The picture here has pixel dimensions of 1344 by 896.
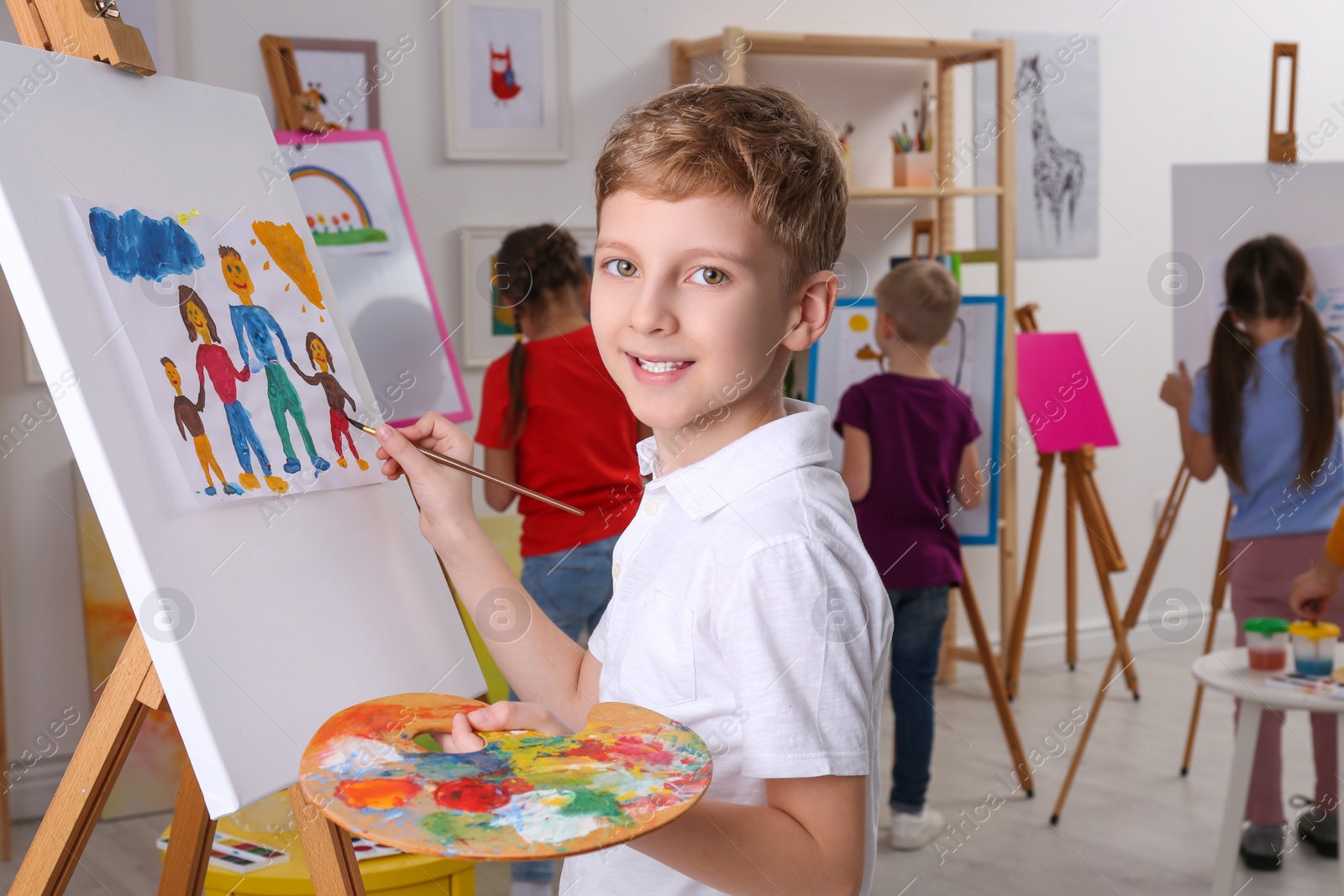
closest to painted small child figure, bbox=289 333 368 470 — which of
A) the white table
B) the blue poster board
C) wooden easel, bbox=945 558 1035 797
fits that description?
the white table

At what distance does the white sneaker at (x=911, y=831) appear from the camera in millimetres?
2684

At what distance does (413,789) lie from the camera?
71cm

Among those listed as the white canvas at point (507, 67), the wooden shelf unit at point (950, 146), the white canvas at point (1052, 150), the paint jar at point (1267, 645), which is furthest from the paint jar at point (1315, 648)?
the white canvas at point (507, 67)

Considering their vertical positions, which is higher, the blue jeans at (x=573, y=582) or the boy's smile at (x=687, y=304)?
the boy's smile at (x=687, y=304)

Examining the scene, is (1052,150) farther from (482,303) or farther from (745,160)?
(745,160)

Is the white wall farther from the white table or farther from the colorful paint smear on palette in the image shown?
the colorful paint smear on palette

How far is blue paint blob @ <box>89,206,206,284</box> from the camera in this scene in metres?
1.10

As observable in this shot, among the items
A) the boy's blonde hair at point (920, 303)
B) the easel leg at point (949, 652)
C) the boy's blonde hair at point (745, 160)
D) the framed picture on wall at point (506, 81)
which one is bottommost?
the easel leg at point (949, 652)

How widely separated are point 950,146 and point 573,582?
221cm

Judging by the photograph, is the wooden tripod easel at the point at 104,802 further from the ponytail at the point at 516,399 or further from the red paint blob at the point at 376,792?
the ponytail at the point at 516,399

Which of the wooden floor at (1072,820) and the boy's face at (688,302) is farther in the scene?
the wooden floor at (1072,820)

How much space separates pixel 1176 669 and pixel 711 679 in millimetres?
3728

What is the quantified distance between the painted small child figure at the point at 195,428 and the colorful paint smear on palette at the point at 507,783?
1.24ft

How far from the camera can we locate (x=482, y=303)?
3385 mm
